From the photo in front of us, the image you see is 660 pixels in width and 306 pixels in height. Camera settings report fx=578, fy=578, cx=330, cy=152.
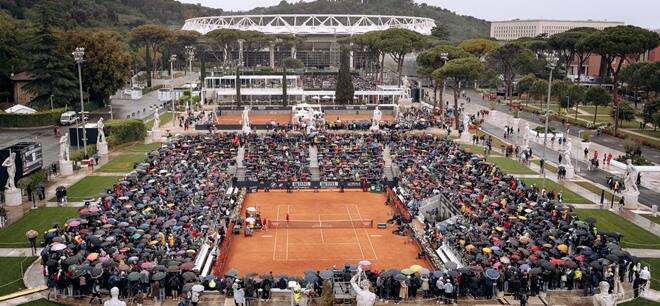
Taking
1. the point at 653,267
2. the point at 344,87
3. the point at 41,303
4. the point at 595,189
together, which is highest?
the point at 344,87

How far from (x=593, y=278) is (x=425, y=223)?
12.3 m

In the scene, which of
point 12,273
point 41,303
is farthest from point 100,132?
point 41,303

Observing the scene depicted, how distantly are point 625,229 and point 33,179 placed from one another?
38930mm

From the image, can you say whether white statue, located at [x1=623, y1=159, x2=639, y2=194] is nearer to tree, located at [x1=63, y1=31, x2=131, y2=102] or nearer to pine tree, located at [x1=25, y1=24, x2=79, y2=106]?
pine tree, located at [x1=25, y1=24, x2=79, y2=106]

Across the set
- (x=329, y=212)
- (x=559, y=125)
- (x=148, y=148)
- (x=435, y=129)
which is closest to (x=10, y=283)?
(x=329, y=212)

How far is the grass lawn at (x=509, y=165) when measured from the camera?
48.8 m

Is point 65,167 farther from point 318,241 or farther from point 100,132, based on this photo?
point 318,241

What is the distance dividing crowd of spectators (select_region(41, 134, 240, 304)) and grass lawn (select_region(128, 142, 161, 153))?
10.4 metres

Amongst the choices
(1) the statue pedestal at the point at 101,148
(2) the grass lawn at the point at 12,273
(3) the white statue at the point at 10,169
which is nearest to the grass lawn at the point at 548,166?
(1) the statue pedestal at the point at 101,148

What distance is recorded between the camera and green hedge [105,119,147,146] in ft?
187

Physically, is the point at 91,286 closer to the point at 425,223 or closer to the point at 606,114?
the point at 425,223

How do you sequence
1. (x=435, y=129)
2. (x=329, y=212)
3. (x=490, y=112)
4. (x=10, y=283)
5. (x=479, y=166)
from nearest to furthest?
1. (x=10, y=283)
2. (x=329, y=212)
3. (x=479, y=166)
4. (x=435, y=129)
5. (x=490, y=112)

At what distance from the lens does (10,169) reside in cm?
3666

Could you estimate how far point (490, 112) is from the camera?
82.9 meters
